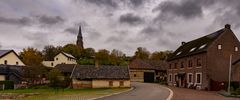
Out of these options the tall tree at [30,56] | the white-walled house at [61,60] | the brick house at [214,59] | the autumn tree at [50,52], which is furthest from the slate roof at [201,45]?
the autumn tree at [50,52]

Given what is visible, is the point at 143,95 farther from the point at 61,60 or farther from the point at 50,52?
the point at 50,52

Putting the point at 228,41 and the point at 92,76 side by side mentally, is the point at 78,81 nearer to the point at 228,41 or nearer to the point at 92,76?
the point at 92,76

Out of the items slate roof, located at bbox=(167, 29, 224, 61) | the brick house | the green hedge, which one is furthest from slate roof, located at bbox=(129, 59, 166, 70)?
the green hedge

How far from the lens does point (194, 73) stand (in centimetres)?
Answer: 6431

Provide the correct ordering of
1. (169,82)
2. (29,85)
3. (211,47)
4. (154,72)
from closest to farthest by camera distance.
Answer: (211,47)
(29,85)
(169,82)
(154,72)

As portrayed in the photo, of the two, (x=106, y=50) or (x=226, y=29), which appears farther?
(x=106, y=50)

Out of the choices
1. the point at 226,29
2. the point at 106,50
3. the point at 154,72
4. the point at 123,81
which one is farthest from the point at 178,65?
the point at 106,50

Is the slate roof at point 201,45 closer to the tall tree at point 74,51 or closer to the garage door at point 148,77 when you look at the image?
the garage door at point 148,77

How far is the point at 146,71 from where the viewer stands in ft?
326

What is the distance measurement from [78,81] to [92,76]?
8.65 feet

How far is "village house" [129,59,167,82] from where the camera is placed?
98625 mm

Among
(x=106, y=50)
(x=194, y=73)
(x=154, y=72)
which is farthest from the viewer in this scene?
(x=106, y=50)

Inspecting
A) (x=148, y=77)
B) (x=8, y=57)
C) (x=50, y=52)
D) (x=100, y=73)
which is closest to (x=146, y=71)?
(x=148, y=77)

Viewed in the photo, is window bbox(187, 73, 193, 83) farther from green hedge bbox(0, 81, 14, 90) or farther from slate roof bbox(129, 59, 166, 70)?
slate roof bbox(129, 59, 166, 70)
